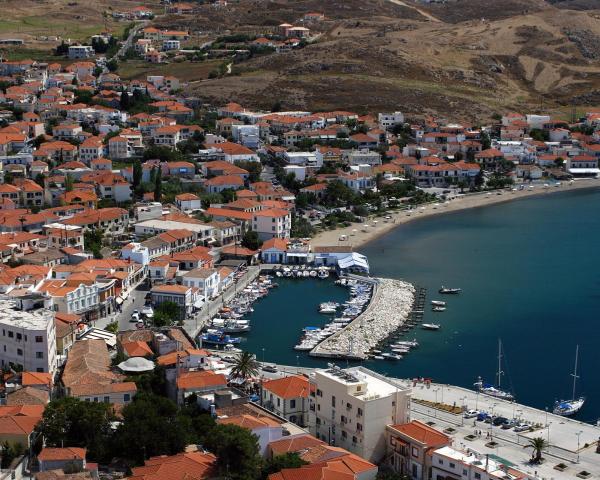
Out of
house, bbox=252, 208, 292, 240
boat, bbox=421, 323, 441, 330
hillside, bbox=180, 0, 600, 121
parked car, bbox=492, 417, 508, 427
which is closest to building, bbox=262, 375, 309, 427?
parked car, bbox=492, 417, 508, 427

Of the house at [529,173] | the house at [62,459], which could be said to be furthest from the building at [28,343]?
the house at [529,173]

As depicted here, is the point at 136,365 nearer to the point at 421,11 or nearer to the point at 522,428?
the point at 522,428

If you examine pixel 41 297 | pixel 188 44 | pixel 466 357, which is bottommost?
pixel 466 357

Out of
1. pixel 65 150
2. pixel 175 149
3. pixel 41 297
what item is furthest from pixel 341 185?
pixel 41 297

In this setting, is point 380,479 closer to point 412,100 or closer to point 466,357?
point 466,357

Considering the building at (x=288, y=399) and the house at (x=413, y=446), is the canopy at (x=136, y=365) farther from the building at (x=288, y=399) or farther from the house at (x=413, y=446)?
the house at (x=413, y=446)

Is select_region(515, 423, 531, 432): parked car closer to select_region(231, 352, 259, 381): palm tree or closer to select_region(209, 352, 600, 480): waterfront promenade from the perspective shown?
select_region(209, 352, 600, 480): waterfront promenade
